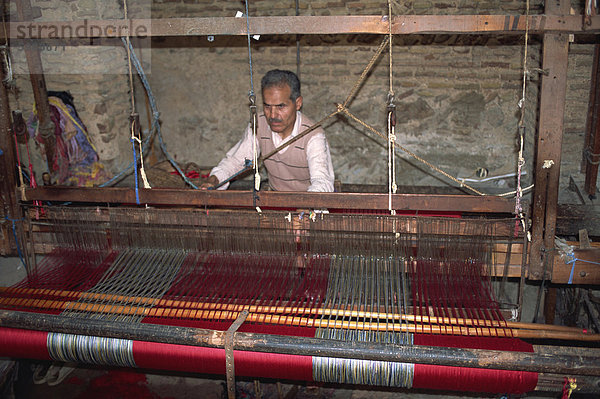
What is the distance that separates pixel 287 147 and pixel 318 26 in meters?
1.52

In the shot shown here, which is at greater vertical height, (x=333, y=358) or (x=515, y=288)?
(x=333, y=358)

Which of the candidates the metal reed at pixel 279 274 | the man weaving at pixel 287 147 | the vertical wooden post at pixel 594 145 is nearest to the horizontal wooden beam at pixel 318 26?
the metal reed at pixel 279 274

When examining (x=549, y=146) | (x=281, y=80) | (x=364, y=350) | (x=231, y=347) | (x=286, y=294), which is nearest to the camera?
(x=364, y=350)

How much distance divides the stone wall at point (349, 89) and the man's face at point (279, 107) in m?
2.15

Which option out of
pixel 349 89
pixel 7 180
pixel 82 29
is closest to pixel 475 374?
pixel 82 29

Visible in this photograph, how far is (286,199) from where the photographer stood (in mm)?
2814

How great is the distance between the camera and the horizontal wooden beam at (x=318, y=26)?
2377 mm

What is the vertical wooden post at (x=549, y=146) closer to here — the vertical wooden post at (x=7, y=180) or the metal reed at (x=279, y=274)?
the metal reed at (x=279, y=274)

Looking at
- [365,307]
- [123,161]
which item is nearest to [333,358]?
[365,307]

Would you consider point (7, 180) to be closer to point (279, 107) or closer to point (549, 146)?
point (279, 107)

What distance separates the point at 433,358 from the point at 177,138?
5.28 m

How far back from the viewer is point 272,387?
12.6 feet

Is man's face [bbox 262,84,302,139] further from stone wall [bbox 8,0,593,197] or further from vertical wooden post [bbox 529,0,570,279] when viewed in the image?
stone wall [bbox 8,0,593,197]

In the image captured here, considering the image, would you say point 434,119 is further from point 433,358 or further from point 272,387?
point 433,358
